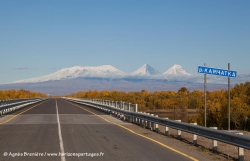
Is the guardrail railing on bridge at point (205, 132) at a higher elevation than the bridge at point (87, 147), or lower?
higher

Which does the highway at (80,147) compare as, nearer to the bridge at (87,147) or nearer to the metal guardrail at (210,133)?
the bridge at (87,147)

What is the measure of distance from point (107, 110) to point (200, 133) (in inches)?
1009

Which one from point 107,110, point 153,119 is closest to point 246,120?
point 107,110

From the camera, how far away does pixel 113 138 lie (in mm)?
18797

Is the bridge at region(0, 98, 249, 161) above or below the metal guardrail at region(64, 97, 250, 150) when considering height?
below

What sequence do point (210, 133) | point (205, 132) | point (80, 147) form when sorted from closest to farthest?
point (210, 133), point (80, 147), point (205, 132)

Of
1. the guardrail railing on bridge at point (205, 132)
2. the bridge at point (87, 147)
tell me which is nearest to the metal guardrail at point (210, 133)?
the guardrail railing on bridge at point (205, 132)

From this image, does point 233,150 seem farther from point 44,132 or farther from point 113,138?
point 44,132

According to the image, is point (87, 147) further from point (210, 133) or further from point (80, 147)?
point (210, 133)

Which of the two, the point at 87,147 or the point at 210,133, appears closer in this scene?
the point at 210,133

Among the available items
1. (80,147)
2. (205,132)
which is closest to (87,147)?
(80,147)

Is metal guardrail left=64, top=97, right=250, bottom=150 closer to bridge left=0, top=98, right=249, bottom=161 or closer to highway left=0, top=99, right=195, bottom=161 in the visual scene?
bridge left=0, top=98, right=249, bottom=161

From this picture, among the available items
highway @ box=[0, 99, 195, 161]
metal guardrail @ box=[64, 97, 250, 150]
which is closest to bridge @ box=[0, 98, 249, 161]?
highway @ box=[0, 99, 195, 161]

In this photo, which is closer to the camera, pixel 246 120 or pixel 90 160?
pixel 90 160
